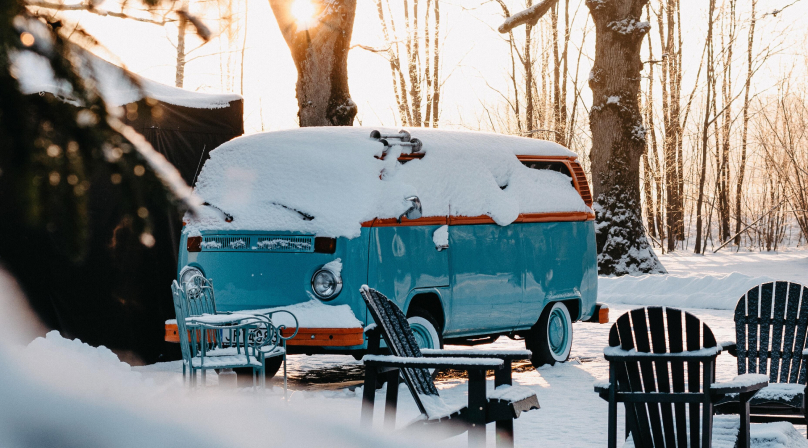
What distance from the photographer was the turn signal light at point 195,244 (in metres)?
8.31

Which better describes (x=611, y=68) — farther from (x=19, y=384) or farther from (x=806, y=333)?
(x=19, y=384)

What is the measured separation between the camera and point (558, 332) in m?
10.1

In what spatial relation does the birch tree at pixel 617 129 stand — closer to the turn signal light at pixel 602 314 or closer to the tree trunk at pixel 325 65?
the tree trunk at pixel 325 65

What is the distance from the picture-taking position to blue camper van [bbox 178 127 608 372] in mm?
7832

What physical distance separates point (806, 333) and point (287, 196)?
14.0 ft

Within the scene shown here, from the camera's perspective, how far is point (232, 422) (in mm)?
1204

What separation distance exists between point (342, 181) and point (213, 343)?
1.80 meters

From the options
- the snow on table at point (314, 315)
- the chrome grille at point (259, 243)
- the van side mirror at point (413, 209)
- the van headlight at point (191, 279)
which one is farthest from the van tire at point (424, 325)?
the van headlight at point (191, 279)

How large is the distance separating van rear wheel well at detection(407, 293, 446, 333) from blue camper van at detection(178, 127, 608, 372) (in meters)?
0.01

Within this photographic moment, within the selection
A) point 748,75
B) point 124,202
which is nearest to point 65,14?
point 124,202

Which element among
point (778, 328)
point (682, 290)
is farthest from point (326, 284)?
point (682, 290)

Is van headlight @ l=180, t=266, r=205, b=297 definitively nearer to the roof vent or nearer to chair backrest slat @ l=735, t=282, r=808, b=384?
the roof vent

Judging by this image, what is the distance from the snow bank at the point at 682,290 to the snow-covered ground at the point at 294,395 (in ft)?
0.07

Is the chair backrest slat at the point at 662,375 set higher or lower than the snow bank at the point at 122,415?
lower
